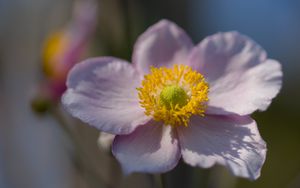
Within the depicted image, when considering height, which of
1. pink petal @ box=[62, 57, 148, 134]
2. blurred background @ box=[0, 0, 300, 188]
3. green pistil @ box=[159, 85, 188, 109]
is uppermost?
pink petal @ box=[62, 57, 148, 134]

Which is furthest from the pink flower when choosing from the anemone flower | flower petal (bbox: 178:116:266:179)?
the anemone flower

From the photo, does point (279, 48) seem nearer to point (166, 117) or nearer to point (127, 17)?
point (127, 17)

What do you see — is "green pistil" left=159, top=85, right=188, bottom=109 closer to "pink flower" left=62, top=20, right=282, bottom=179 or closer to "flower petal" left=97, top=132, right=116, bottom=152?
"pink flower" left=62, top=20, right=282, bottom=179

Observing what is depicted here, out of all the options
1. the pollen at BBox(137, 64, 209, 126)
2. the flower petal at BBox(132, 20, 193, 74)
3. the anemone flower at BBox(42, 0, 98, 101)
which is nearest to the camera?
the pollen at BBox(137, 64, 209, 126)

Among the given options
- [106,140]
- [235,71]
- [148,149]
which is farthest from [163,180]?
[235,71]

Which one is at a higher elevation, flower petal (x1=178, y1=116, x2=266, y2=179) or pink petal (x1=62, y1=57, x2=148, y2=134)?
pink petal (x1=62, y1=57, x2=148, y2=134)

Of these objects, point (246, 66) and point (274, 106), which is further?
point (274, 106)

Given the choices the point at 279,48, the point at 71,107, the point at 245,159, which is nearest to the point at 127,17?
the point at 71,107
